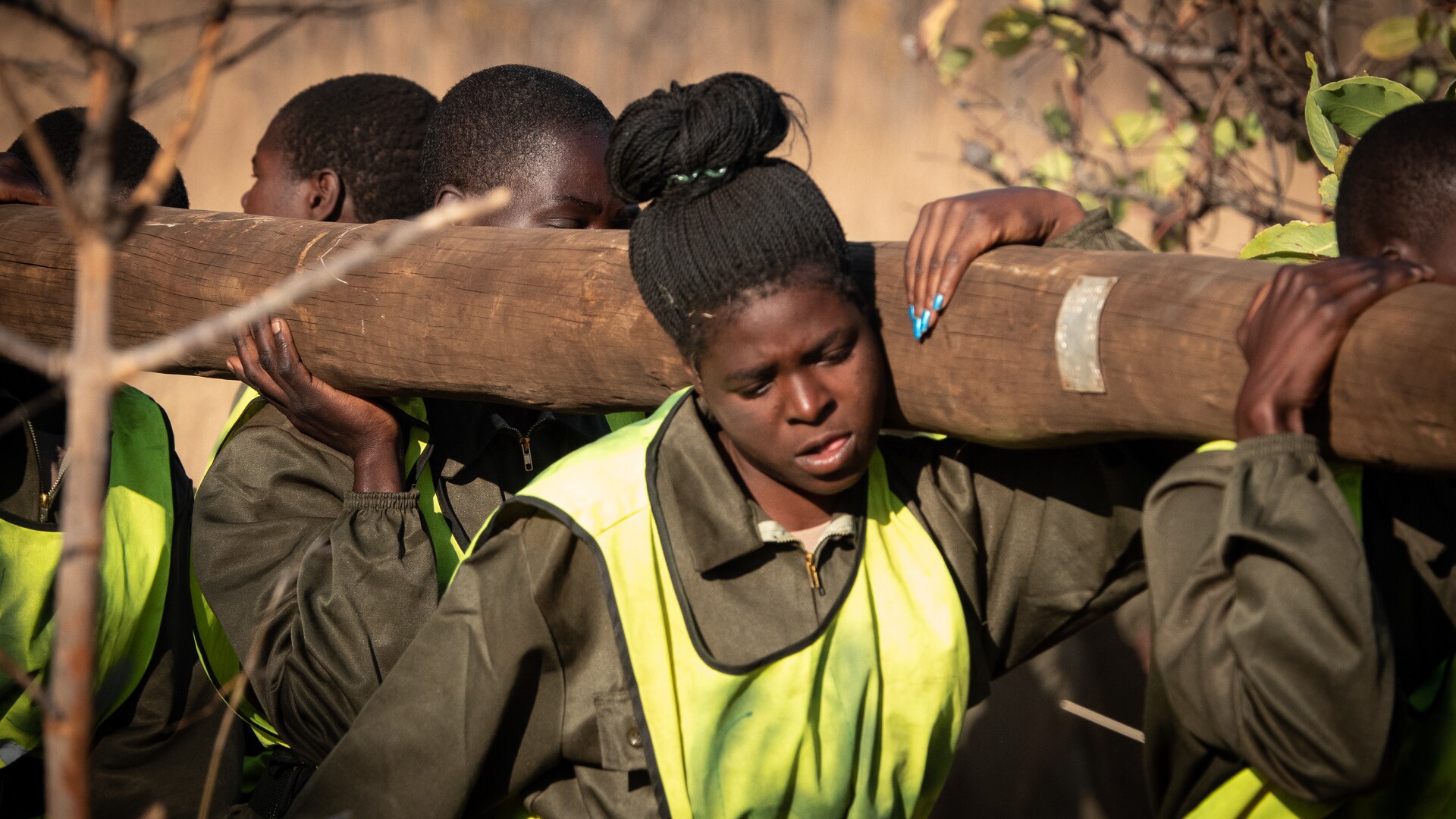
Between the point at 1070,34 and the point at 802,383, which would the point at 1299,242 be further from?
the point at 1070,34

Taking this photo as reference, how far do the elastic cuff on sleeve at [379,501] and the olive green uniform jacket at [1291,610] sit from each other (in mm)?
1164

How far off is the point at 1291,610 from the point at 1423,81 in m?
2.53

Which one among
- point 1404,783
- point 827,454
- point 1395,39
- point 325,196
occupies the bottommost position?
point 1404,783

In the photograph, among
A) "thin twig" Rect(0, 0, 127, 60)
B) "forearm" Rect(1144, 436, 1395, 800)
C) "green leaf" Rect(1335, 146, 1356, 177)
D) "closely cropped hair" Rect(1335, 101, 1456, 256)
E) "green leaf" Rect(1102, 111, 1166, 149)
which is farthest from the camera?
"green leaf" Rect(1102, 111, 1166, 149)

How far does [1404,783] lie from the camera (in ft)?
5.21

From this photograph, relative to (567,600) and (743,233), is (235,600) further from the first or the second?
(743,233)

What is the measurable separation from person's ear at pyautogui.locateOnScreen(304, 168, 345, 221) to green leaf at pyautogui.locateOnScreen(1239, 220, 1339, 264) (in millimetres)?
1814

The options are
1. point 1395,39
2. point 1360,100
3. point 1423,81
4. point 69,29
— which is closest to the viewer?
point 69,29

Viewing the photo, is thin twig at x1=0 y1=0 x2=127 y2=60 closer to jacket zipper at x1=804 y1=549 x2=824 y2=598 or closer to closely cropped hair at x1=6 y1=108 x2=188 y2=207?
jacket zipper at x1=804 y1=549 x2=824 y2=598

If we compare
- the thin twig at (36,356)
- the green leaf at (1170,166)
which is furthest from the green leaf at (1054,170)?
the thin twig at (36,356)

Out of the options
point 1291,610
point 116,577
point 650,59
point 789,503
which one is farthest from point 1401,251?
point 650,59

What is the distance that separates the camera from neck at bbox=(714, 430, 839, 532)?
5.92 ft

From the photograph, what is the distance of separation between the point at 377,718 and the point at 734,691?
46cm

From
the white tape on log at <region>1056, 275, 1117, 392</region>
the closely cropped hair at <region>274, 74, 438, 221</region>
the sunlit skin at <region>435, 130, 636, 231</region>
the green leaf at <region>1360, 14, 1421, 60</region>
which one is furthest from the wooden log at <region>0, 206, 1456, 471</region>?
the green leaf at <region>1360, 14, 1421, 60</region>
